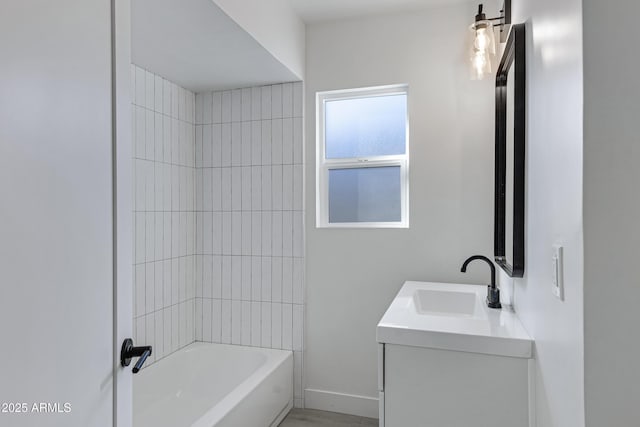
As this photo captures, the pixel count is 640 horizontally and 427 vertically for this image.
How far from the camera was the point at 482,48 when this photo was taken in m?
1.99

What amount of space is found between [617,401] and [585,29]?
2.37 ft

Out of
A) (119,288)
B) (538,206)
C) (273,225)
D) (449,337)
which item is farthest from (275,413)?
(538,206)

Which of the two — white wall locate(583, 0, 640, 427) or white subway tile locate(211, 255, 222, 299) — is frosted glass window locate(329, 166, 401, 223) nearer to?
white subway tile locate(211, 255, 222, 299)

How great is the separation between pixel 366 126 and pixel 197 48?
1175 millimetres

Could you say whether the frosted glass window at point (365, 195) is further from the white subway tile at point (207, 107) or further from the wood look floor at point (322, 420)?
the wood look floor at point (322, 420)

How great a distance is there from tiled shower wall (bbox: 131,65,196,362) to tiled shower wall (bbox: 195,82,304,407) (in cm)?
10

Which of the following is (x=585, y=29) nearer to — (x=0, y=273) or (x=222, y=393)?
(x=0, y=273)

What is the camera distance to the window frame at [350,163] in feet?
8.25

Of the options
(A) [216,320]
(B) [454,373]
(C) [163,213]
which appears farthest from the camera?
(A) [216,320]

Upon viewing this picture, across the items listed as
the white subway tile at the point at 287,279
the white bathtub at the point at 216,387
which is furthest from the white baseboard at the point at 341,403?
the white subway tile at the point at 287,279

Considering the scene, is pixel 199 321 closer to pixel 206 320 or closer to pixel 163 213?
pixel 206 320

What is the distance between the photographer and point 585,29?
0.75 metres

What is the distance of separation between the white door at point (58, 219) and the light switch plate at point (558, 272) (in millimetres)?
1132

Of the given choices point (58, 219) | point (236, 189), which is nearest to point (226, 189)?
point (236, 189)
